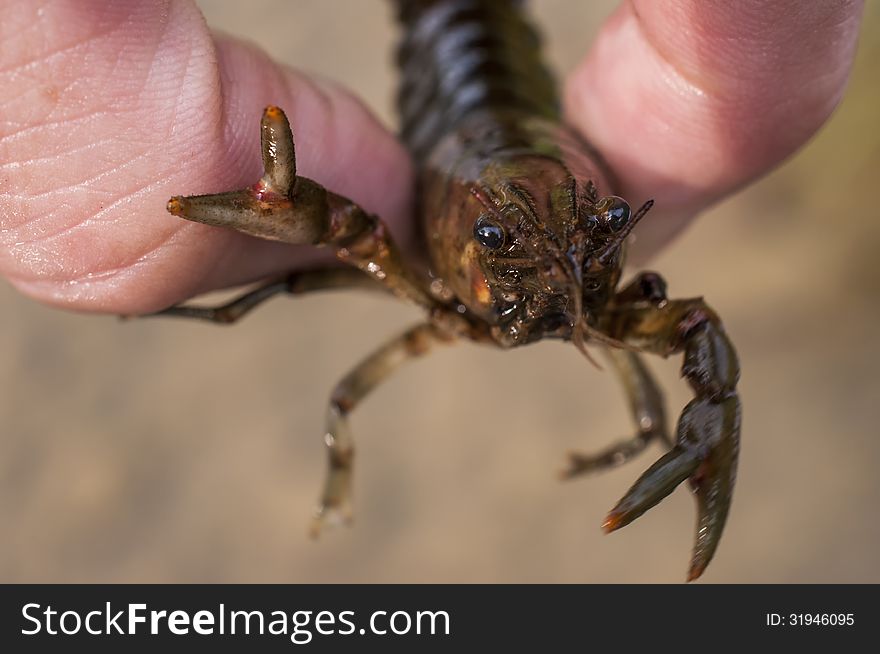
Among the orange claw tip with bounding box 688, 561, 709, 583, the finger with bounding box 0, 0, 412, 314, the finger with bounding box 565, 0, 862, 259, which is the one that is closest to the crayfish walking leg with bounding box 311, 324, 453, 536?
the finger with bounding box 0, 0, 412, 314

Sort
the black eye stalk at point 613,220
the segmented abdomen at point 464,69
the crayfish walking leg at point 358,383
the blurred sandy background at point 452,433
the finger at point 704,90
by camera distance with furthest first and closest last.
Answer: the blurred sandy background at point 452,433, the segmented abdomen at point 464,69, the crayfish walking leg at point 358,383, the finger at point 704,90, the black eye stalk at point 613,220

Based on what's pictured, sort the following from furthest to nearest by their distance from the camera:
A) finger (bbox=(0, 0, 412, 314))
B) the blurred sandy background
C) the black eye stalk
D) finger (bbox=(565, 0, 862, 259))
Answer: the blurred sandy background → finger (bbox=(565, 0, 862, 259)) → the black eye stalk → finger (bbox=(0, 0, 412, 314))

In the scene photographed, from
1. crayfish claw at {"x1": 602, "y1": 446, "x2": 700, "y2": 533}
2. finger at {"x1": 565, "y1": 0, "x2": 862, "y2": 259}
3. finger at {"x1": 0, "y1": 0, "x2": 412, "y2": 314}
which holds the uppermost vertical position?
finger at {"x1": 565, "y1": 0, "x2": 862, "y2": 259}

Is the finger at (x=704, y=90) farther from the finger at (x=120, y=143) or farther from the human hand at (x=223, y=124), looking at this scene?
the finger at (x=120, y=143)

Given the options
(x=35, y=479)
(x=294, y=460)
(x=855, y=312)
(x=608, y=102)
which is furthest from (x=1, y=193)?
(x=855, y=312)

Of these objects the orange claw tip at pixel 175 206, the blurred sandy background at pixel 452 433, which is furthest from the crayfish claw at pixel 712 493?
the blurred sandy background at pixel 452 433

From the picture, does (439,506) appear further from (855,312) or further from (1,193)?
(1,193)

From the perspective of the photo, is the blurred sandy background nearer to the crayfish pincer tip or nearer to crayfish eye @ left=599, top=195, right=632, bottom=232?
the crayfish pincer tip
